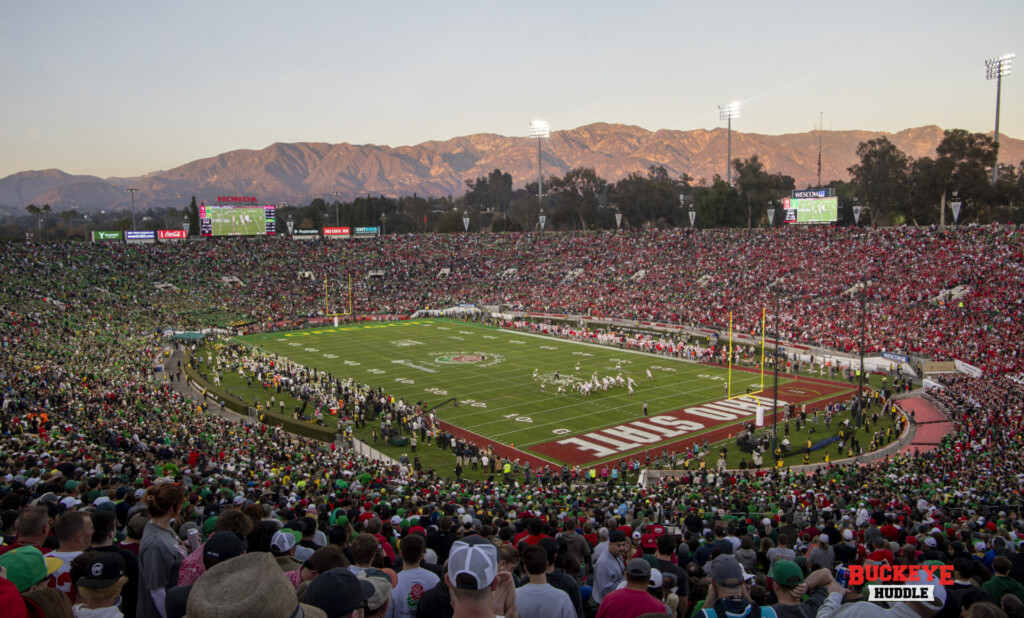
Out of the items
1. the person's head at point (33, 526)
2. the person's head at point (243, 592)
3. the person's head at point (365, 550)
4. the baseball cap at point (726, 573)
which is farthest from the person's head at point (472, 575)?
the person's head at point (33, 526)

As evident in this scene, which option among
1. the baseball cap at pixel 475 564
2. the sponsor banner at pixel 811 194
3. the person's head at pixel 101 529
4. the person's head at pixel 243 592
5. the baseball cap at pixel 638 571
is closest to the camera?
the person's head at pixel 243 592

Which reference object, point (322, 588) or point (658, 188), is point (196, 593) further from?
point (658, 188)

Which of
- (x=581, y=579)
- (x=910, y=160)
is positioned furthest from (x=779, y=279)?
(x=581, y=579)

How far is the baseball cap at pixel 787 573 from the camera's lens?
464 centimetres

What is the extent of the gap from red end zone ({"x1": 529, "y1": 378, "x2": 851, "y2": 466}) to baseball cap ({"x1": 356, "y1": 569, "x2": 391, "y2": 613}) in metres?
22.6

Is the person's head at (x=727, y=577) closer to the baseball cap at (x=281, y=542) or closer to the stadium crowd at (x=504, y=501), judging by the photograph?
the stadium crowd at (x=504, y=501)

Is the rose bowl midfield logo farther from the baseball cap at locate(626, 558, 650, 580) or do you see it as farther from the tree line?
the tree line

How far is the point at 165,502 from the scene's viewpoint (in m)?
5.52

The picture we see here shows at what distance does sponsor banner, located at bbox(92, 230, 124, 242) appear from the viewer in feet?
264

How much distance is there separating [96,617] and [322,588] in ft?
5.22

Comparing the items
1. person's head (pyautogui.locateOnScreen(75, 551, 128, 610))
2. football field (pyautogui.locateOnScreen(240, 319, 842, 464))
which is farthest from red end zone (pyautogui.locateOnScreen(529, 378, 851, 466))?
person's head (pyautogui.locateOnScreen(75, 551, 128, 610))

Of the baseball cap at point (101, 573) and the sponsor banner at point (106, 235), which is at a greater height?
the sponsor banner at point (106, 235)

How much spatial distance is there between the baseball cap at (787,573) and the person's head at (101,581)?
13.9ft

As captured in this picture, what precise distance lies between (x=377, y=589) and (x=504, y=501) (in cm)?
1155
